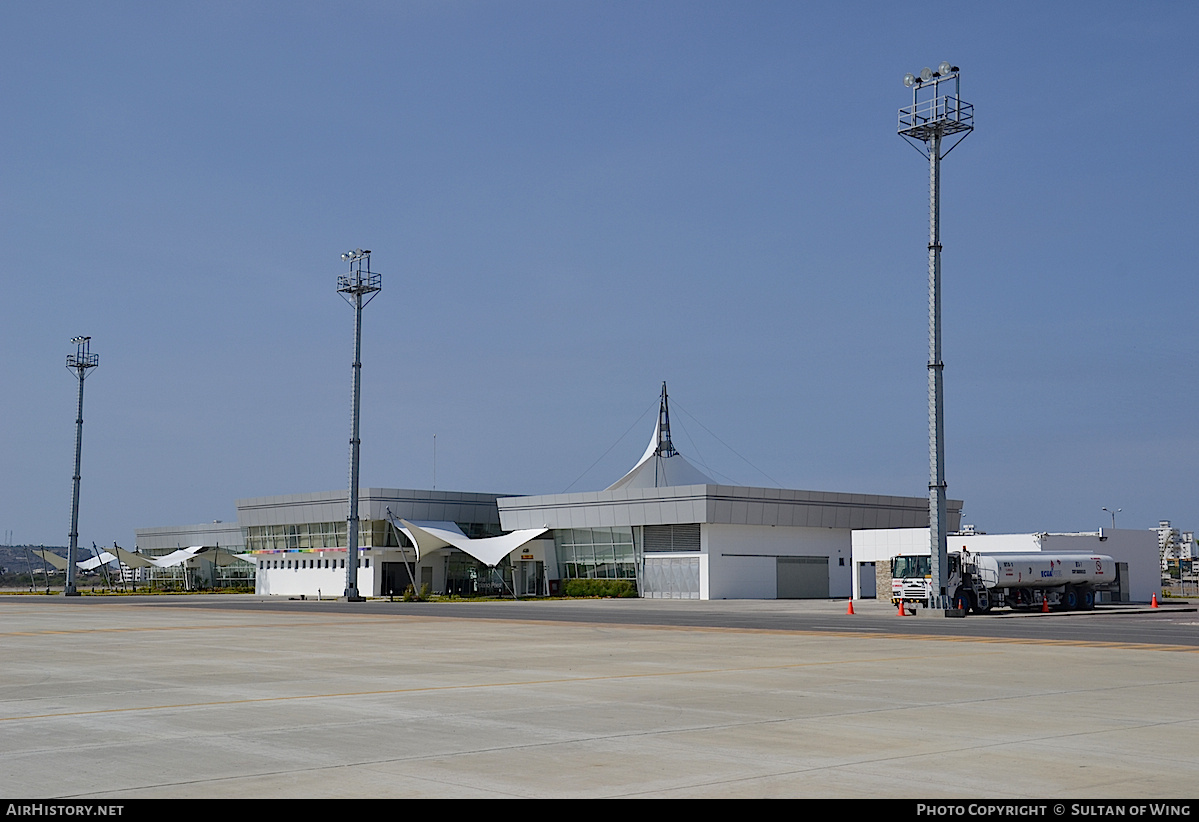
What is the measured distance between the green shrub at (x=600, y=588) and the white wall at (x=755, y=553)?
6.23 metres

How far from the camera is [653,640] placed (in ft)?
90.8

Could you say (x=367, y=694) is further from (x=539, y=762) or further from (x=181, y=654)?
(x=181, y=654)

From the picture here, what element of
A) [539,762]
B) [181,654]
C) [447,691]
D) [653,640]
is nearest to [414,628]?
[653,640]

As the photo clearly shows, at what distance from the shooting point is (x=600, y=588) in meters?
76.4

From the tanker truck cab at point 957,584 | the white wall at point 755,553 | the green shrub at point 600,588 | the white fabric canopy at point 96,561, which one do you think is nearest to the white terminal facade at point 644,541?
the white wall at point 755,553

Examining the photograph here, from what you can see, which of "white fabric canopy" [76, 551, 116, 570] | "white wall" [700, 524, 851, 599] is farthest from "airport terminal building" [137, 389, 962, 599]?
"white fabric canopy" [76, 551, 116, 570]

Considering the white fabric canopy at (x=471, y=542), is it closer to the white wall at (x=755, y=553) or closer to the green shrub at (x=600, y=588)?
the green shrub at (x=600, y=588)

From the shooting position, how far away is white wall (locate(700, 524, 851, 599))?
234 ft

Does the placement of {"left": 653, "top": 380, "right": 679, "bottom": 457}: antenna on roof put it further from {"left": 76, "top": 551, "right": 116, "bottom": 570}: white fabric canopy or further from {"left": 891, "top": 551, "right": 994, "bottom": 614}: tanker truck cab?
{"left": 76, "top": 551, "right": 116, "bottom": 570}: white fabric canopy

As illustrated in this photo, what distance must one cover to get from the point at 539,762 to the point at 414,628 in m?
24.6

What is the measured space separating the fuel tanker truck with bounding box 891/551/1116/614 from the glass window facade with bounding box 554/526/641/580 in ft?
92.1

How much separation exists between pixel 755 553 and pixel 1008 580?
25.6 meters
